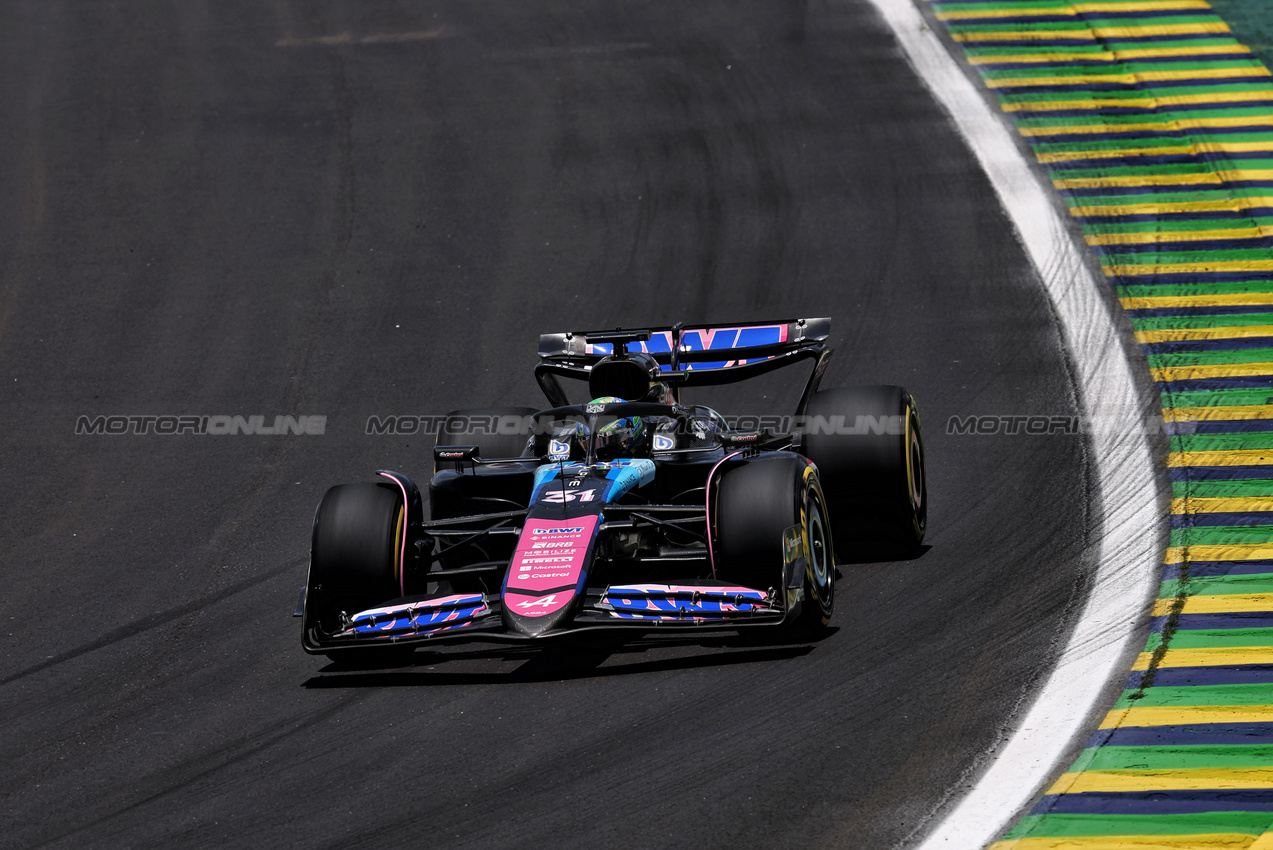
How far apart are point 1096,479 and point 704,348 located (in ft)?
9.34

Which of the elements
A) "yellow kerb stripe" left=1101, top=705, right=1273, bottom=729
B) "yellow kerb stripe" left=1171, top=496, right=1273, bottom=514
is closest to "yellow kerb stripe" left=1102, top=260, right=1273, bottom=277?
"yellow kerb stripe" left=1171, top=496, right=1273, bottom=514

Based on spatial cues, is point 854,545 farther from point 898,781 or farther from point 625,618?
point 898,781

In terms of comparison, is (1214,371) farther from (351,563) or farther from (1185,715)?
(351,563)

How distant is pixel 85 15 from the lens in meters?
23.0

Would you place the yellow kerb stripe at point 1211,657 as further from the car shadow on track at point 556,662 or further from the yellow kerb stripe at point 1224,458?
the yellow kerb stripe at point 1224,458

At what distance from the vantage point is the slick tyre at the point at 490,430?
1068cm

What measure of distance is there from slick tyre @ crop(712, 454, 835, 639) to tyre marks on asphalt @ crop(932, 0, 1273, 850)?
5.57ft

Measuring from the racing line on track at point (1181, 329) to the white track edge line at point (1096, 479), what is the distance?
0.40 ft

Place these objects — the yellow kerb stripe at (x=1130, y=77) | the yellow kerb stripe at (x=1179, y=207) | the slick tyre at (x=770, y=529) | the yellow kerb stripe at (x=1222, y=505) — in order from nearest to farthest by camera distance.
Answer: the slick tyre at (x=770, y=529) < the yellow kerb stripe at (x=1222, y=505) < the yellow kerb stripe at (x=1179, y=207) < the yellow kerb stripe at (x=1130, y=77)

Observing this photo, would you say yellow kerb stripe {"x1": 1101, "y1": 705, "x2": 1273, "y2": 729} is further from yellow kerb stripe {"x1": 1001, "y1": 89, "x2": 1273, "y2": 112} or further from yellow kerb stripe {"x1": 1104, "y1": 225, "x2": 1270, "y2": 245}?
yellow kerb stripe {"x1": 1001, "y1": 89, "x2": 1273, "y2": 112}

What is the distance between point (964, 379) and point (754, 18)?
934cm

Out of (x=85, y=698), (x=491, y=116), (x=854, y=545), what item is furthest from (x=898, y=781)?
(x=491, y=116)

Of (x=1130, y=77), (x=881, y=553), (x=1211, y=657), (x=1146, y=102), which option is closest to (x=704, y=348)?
(x=881, y=553)

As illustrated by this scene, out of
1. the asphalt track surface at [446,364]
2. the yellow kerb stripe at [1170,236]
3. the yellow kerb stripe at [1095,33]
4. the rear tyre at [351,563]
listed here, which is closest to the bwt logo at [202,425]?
the asphalt track surface at [446,364]
